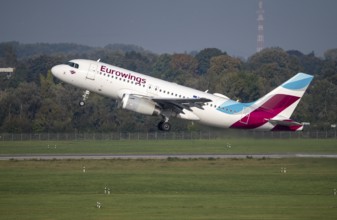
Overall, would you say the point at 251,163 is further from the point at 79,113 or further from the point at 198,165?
the point at 79,113

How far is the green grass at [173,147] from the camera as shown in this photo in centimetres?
7181

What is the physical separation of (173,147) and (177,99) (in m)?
13.7

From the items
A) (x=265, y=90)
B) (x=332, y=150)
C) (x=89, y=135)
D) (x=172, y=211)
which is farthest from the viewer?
(x=265, y=90)

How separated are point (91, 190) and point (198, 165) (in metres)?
12.9

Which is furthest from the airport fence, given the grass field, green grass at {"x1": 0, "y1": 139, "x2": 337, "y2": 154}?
the grass field

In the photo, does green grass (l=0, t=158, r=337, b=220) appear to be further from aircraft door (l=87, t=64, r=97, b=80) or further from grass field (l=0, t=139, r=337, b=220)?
aircraft door (l=87, t=64, r=97, b=80)

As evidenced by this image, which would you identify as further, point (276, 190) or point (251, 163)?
point (251, 163)

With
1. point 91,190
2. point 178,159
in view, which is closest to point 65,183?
point 91,190

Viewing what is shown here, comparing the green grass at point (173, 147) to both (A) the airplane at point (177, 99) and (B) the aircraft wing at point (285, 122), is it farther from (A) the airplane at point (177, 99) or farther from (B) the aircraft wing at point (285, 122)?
(A) the airplane at point (177, 99)

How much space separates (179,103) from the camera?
218 ft

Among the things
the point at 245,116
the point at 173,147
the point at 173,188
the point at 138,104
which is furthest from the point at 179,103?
the point at 173,188

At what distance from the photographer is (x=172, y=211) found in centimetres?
4003

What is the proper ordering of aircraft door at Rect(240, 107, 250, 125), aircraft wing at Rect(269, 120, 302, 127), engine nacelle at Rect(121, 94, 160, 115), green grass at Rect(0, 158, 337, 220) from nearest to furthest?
green grass at Rect(0, 158, 337, 220)
engine nacelle at Rect(121, 94, 160, 115)
aircraft wing at Rect(269, 120, 302, 127)
aircraft door at Rect(240, 107, 250, 125)

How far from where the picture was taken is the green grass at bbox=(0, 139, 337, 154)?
7181 centimetres
